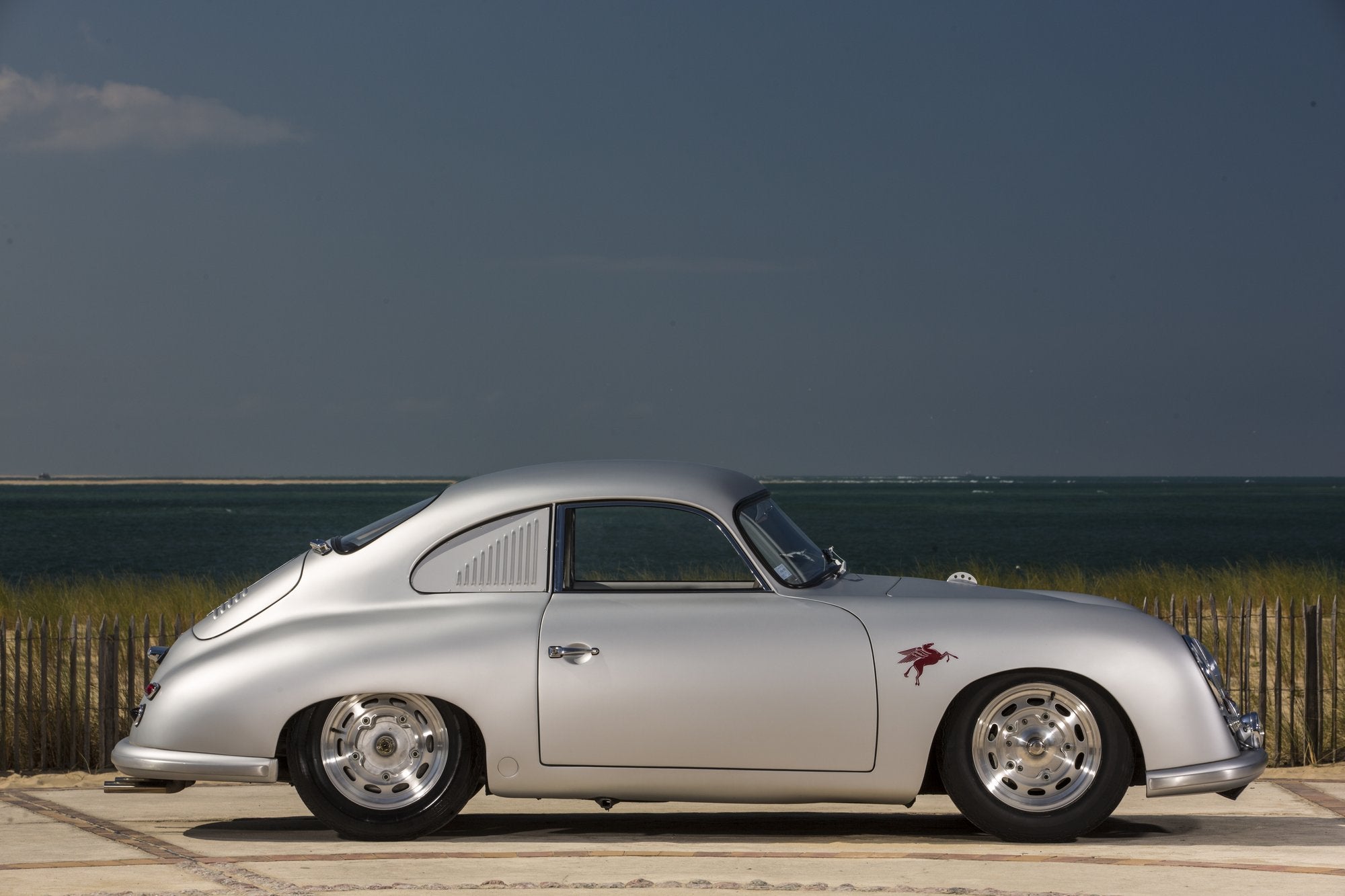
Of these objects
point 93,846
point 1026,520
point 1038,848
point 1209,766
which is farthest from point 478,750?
point 1026,520

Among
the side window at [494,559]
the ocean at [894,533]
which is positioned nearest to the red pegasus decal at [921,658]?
the side window at [494,559]

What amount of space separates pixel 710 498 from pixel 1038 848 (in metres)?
2.10

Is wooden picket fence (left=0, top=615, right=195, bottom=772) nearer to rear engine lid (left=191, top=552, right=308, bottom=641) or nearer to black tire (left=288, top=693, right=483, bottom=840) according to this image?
rear engine lid (left=191, top=552, right=308, bottom=641)

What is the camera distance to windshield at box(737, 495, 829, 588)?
6613mm

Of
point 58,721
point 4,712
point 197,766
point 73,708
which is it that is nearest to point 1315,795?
point 197,766

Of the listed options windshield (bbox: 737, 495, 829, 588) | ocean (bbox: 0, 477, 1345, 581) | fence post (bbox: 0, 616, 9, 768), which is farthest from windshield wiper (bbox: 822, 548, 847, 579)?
ocean (bbox: 0, 477, 1345, 581)

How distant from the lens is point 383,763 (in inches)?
257

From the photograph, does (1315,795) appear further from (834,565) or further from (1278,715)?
(834,565)

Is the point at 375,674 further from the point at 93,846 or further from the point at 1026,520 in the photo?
the point at 1026,520

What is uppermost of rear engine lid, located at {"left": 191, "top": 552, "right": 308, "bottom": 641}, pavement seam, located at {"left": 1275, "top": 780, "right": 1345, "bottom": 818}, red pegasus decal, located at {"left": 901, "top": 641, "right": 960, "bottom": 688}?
rear engine lid, located at {"left": 191, "top": 552, "right": 308, "bottom": 641}

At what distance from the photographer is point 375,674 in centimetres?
643

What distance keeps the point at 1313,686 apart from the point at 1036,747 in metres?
4.85

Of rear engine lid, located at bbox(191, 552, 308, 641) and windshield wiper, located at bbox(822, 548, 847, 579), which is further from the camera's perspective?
windshield wiper, located at bbox(822, 548, 847, 579)

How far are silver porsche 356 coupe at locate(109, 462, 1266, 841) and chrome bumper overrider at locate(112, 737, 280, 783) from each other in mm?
10
